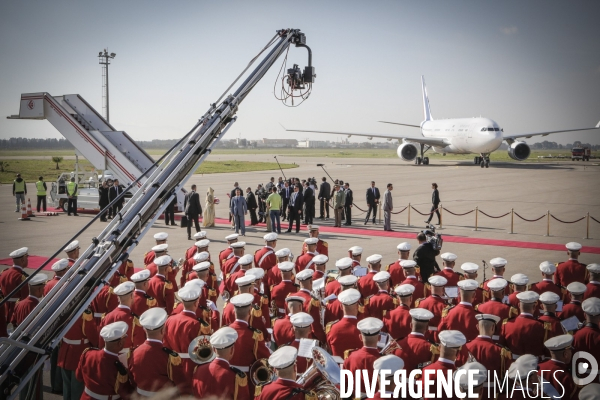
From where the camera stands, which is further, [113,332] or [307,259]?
[307,259]

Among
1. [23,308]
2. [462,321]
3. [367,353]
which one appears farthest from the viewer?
[23,308]

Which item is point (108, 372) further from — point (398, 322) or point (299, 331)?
point (398, 322)

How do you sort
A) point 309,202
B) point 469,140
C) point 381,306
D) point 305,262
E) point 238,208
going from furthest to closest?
point 469,140 < point 309,202 < point 238,208 < point 305,262 < point 381,306

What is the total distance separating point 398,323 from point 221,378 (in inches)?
98.2

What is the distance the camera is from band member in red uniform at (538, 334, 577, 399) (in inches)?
176

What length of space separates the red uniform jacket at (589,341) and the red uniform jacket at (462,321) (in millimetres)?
1041

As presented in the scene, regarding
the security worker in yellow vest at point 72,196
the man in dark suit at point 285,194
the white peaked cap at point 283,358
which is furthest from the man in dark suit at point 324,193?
the white peaked cap at point 283,358

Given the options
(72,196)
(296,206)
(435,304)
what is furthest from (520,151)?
(435,304)

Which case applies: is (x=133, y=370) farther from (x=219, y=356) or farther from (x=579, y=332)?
(x=579, y=332)

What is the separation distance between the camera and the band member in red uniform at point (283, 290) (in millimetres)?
7660

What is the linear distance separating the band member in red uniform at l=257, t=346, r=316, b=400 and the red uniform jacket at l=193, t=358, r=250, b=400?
361mm

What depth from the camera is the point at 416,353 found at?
16.8 feet

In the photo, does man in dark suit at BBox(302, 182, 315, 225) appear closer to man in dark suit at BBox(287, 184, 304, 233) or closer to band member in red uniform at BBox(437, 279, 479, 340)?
man in dark suit at BBox(287, 184, 304, 233)

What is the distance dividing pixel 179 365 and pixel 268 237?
501 centimetres
